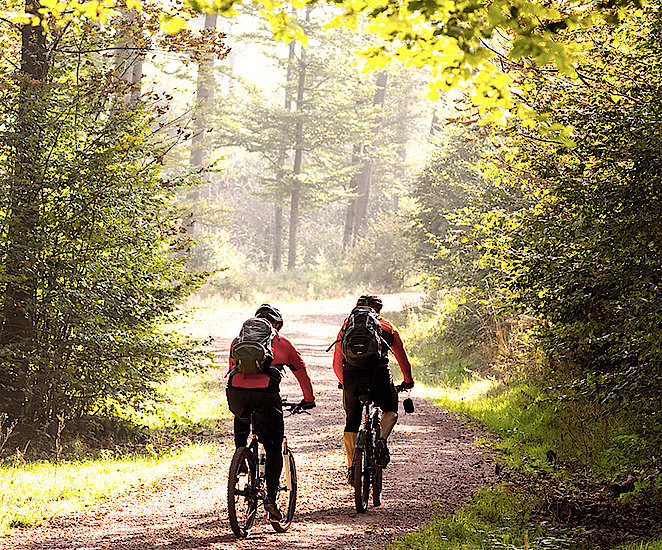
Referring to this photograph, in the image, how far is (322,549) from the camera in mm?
5785

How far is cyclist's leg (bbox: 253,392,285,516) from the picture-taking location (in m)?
6.02

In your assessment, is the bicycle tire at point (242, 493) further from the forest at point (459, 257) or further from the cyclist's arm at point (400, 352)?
the cyclist's arm at point (400, 352)

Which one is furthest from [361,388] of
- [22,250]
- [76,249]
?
[22,250]

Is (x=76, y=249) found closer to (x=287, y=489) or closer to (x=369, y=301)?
(x=369, y=301)

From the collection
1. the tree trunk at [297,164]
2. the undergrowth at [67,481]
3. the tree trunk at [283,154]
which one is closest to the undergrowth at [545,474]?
the undergrowth at [67,481]

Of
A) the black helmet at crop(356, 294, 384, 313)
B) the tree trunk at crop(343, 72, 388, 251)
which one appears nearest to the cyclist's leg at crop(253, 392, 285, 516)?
the black helmet at crop(356, 294, 384, 313)

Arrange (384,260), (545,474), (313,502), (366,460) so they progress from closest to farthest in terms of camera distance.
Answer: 1. (366,460)
2. (313,502)
3. (545,474)
4. (384,260)

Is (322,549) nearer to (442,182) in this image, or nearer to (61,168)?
(61,168)

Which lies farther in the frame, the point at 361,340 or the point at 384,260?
the point at 384,260

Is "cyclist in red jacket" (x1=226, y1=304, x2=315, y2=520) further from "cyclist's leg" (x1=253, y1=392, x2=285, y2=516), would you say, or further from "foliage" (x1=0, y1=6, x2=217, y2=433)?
"foliage" (x1=0, y1=6, x2=217, y2=433)

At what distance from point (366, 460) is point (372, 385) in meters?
0.69

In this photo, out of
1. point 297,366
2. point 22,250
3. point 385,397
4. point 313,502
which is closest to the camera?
point 297,366

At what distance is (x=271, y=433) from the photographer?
6.10 meters

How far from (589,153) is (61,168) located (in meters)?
6.52
